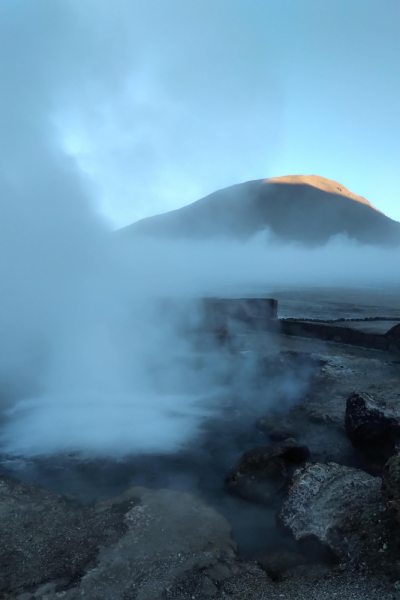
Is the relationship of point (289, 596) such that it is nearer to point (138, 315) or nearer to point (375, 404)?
point (375, 404)

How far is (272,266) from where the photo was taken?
314ft

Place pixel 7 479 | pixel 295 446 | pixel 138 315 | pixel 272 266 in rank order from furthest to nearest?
pixel 272 266
pixel 138 315
pixel 295 446
pixel 7 479

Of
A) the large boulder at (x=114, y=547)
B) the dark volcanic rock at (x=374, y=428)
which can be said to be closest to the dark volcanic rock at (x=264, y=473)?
the large boulder at (x=114, y=547)

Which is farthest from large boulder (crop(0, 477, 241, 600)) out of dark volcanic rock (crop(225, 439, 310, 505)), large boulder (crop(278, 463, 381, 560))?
large boulder (crop(278, 463, 381, 560))

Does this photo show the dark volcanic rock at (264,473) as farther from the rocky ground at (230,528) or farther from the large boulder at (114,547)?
the large boulder at (114,547)

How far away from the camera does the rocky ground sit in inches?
110

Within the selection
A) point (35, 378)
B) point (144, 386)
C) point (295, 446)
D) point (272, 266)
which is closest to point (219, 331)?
point (144, 386)

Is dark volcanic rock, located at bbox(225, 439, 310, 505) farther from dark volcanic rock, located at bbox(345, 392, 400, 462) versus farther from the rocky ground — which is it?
dark volcanic rock, located at bbox(345, 392, 400, 462)

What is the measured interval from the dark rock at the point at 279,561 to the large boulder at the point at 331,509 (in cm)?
16

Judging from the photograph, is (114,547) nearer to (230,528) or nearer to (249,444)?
(230,528)

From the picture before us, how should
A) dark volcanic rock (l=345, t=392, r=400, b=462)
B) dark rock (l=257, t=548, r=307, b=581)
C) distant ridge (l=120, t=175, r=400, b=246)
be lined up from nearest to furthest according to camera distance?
dark rock (l=257, t=548, r=307, b=581), dark volcanic rock (l=345, t=392, r=400, b=462), distant ridge (l=120, t=175, r=400, b=246)

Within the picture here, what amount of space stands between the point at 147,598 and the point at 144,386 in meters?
5.02

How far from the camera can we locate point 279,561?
10.3 ft

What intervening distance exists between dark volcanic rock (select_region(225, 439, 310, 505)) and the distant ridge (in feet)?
331
